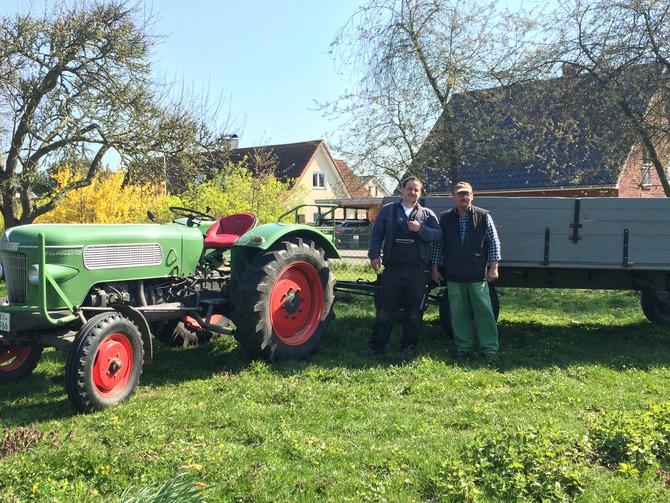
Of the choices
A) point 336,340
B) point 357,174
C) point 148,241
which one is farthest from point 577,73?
point 148,241

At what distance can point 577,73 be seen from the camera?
10164mm

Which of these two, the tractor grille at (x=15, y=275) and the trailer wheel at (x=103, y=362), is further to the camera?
the tractor grille at (x=15, y=275)

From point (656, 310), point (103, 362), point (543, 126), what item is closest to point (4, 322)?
point (103, 362)

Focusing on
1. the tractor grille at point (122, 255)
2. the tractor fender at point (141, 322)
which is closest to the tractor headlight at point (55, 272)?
the tractor grille at point (122, 255)

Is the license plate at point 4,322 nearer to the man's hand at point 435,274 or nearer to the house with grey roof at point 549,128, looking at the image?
the man's hand at point 435,274

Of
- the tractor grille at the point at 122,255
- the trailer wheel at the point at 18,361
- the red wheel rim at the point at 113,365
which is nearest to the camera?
the red wheel rim at the point at 113,365

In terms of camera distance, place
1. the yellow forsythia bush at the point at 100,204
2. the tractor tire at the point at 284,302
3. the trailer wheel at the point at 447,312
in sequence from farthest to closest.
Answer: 1. the yellow forsythia bush at the point at 100,204
2. the trailer wheel at the point at 447,312
3. the tractor tire at the point at 284,302

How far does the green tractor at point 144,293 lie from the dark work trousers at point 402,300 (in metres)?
0.57

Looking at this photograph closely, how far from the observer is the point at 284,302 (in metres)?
5.37

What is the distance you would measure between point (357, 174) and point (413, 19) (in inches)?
132

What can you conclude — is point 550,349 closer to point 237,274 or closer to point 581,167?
point 237,274

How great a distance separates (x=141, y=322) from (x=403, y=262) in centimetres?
245

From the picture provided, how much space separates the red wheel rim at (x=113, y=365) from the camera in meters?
3.99

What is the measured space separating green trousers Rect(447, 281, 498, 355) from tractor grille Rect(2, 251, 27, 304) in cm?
373
